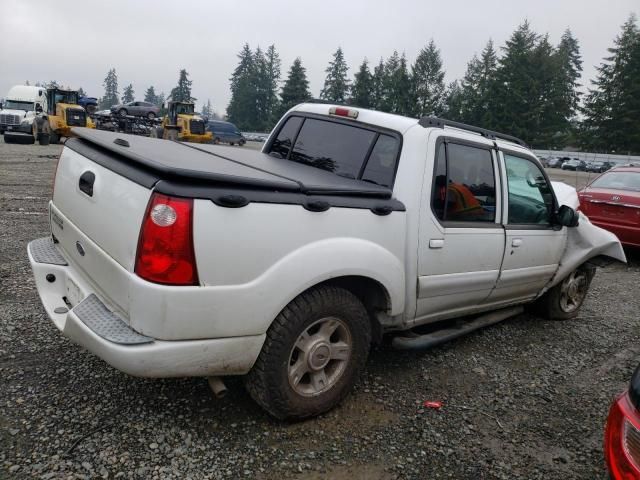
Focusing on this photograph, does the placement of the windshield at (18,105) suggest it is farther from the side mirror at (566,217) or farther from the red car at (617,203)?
the side mirror at (566,217)

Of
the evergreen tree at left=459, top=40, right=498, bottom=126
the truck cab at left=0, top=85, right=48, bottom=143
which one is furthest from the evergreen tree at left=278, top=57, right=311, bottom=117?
the truck cab at left=0, top=85, right=48, bottom=143

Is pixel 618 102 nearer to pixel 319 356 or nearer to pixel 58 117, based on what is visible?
pixel 58 117

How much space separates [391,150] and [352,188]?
0.63 m

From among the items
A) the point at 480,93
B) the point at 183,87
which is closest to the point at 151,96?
the point at 183,87

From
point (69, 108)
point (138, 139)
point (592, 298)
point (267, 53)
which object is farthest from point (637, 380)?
point (267, 53)

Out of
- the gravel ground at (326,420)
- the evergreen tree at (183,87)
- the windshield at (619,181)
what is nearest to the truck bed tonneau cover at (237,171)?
the gravel ground at (326,420)

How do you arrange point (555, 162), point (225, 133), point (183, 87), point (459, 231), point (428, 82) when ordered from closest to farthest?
point (459, 231) < point (225, 133) < point (555, 162) < point (428, 82) < point (183, 87)

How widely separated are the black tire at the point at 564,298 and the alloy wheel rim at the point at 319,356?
3.05m

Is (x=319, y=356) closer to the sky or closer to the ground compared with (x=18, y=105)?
closer to the ground

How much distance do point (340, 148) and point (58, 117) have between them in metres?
23.8

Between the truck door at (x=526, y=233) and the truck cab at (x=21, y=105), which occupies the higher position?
the truck cab at (x=21, y=105)

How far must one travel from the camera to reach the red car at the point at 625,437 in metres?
1.80

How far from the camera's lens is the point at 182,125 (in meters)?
29.3

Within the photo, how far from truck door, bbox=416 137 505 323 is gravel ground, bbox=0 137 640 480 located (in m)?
0.59
